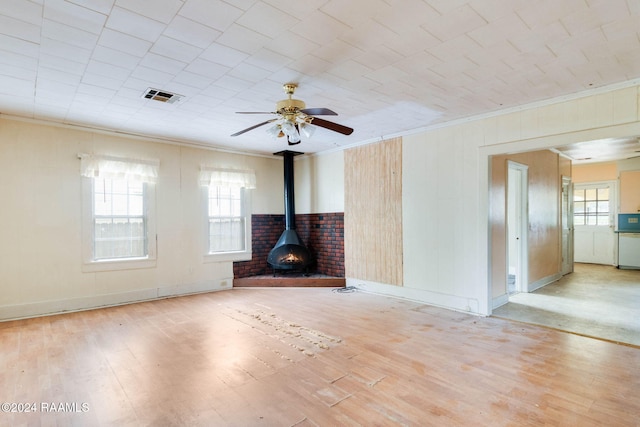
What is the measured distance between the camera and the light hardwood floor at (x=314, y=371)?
Result: 2.19 meters

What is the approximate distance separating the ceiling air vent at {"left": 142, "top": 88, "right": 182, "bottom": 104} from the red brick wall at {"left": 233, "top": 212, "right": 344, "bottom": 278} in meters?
3.35

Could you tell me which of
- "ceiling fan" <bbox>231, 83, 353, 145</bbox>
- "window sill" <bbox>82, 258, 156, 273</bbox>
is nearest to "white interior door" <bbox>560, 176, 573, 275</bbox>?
"ceiling fan" <bbox>231, 83, 353, 145</bbox>

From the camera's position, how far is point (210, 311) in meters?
4.76

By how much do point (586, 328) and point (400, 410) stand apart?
3.03m

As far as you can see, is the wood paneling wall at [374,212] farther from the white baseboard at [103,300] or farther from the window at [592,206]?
the window at [592,206]

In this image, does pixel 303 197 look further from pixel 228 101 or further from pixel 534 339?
pixel 534 339

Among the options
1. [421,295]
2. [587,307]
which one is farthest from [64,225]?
[587,307]

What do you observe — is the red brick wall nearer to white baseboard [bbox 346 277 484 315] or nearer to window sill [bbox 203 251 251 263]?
window sill [bbox 203 251 251 263]

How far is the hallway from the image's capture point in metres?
3.75

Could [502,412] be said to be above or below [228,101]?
below

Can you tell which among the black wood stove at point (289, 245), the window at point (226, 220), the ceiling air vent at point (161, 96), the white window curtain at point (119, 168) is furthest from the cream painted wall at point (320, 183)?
the ceiling air vent at point (161, 96)

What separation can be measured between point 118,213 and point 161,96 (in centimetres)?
253

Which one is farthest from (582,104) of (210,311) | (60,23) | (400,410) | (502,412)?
Result: (210,311)

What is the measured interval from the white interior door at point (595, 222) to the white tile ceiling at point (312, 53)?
684 cm
